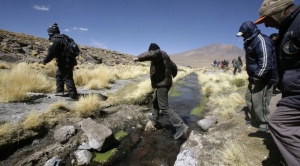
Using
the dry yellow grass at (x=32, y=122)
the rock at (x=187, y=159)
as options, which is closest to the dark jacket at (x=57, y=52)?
the dry yellow grass at (x=32, y=122)

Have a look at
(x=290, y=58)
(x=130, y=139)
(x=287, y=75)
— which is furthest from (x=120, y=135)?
(x=290, y=58)

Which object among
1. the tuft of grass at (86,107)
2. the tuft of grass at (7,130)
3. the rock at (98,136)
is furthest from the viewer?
the tuft of grass at (86,107)

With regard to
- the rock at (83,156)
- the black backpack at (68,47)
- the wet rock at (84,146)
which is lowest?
the rock at (83,156)

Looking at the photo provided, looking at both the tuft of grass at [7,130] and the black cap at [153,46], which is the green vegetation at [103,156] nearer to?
the tuft of grass at [7,130]

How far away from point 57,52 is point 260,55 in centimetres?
541

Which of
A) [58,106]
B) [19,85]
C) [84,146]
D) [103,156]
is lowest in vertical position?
[103,156]

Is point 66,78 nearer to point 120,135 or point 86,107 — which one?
point 86,107

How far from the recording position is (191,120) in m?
7.13

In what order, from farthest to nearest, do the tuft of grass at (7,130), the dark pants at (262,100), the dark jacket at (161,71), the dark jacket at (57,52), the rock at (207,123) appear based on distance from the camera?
the dark jacket at (57,52) → the rock at (207,123) → the dark jacket at (161,71) → the dark pants at (262,100) → the tuft of grass at (7,130)

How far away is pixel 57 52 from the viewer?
640 cm

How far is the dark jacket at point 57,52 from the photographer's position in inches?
248

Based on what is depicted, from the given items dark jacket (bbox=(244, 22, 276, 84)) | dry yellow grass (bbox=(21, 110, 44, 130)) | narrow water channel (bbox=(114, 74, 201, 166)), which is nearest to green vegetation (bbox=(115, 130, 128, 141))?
narrow water channel (bbox=(114, 74, 201, 166))

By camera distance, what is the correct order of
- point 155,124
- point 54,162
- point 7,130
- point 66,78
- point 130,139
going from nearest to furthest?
point 54,162
point 7,130
point 130,139
point 155,124
point 66,78

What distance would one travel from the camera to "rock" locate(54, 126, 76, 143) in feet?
15.3
